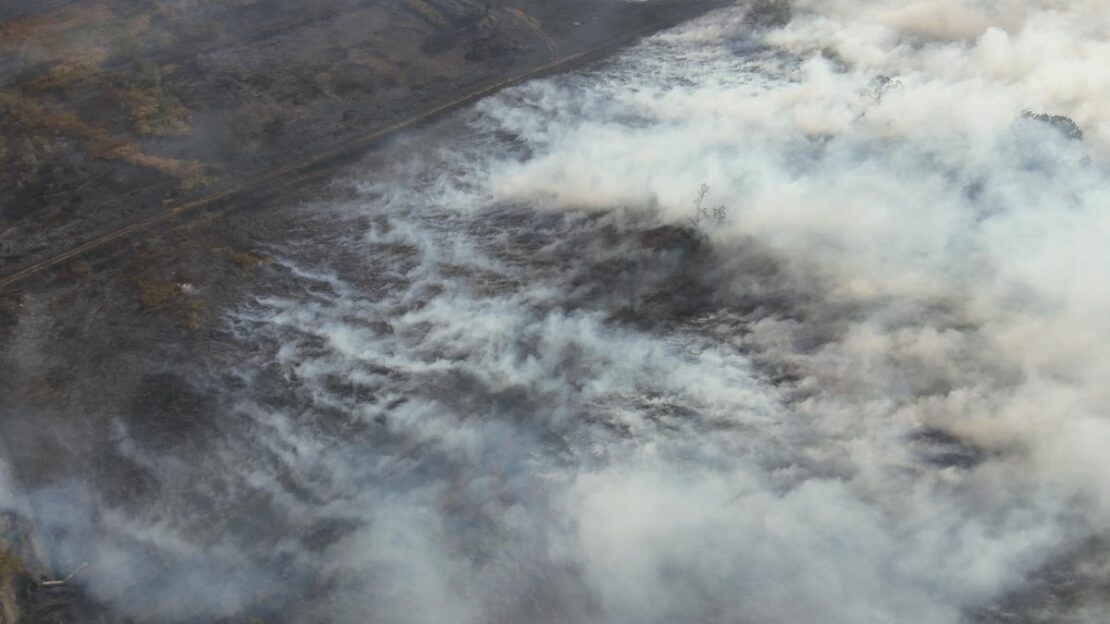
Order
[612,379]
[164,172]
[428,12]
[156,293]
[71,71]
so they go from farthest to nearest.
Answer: [428,12]
[71,71]
[164,172]
[156,293]
[612,379]

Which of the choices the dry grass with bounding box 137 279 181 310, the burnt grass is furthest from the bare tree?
the dry grass with bounding box 137 279 181 310

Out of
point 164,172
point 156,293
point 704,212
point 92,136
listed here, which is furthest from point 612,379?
point 92,136

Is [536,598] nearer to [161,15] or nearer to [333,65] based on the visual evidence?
[333,65]

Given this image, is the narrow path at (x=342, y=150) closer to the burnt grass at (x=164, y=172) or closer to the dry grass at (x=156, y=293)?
the burnt grass at (x=164, y=172)

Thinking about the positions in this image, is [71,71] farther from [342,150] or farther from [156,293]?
[156,293]

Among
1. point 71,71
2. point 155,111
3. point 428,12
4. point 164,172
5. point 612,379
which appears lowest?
point 612,379

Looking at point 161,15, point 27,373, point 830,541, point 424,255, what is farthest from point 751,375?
point 161,15

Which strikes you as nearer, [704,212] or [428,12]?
[704,212]

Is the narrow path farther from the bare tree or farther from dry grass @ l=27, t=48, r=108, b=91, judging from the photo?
the bare tree
